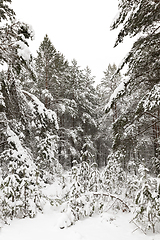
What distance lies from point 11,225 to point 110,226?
2.43 meters

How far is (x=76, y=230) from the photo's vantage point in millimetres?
3789

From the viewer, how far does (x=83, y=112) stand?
1833 centimetres

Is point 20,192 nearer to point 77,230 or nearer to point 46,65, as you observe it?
point 77,230

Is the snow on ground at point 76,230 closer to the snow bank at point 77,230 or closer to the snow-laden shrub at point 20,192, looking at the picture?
the snow bank at point 77,230

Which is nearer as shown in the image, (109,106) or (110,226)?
(110,226)

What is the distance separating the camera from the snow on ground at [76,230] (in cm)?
348

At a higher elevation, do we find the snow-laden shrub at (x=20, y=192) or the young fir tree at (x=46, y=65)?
the young fir tree at (x=46, y=65)

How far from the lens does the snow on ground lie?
11.4 ft

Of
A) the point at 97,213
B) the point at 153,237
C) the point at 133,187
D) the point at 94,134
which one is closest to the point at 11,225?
the point at 97,213

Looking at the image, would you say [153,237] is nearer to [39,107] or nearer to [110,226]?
[110,226]

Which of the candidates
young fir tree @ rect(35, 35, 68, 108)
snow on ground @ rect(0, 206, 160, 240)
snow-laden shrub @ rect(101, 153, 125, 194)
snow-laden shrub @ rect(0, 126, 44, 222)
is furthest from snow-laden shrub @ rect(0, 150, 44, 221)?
young fir tree @ rect(35, 35, 68, 108)

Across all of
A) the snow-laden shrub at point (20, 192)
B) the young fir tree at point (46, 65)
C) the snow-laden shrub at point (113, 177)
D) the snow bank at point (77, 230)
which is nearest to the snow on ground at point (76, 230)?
Result: the snow bank at point (77, 230)

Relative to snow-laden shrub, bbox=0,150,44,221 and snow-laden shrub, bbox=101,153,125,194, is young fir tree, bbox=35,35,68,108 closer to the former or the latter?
snow-laden shrub, bbox=101,153,125,194

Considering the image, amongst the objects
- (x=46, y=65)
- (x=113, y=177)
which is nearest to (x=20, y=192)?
(x=113, y=177)
